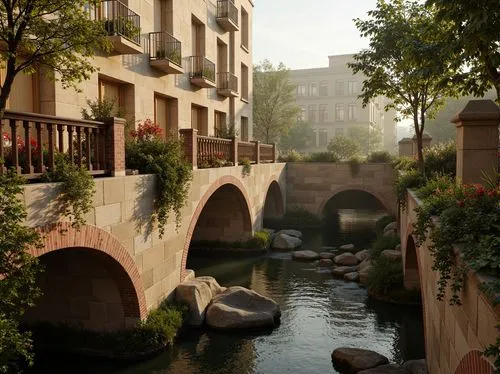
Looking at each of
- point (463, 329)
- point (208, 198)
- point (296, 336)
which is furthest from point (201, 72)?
point (463, 329)

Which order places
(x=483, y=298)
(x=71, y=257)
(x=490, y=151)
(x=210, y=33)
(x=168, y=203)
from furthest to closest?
(x=210, y=33)
(x=168, y=203)
(x=71, y=257)
(x=490, y=151)
(x=483, y=298)

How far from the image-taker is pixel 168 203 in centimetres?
1180

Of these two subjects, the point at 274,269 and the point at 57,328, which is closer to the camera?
the point at 57,328

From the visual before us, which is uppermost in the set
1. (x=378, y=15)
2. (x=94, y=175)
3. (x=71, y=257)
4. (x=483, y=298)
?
(x=378, y=15)

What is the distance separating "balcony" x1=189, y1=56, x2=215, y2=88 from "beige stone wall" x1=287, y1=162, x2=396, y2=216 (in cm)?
1210

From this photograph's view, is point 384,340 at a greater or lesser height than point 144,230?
lesser

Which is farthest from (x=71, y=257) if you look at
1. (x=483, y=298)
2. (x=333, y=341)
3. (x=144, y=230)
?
(x=483, y=298)

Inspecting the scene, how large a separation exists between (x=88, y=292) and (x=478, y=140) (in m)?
9.08

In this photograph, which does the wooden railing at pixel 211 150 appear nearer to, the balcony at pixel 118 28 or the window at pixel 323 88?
the balcony at pixel 118 28

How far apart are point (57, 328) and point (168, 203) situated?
3935mm

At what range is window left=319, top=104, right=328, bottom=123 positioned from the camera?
67.9 meters

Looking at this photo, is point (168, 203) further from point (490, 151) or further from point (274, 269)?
point (274, 269)

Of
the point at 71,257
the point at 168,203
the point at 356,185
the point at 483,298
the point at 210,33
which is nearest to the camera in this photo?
the point at 483,298

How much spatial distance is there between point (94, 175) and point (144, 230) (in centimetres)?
210
